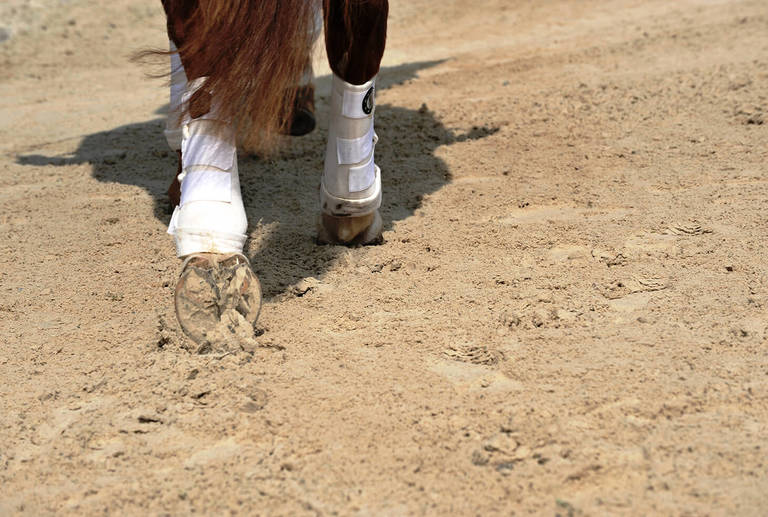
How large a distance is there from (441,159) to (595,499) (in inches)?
64.9

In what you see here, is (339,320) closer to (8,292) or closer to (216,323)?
(216,323)

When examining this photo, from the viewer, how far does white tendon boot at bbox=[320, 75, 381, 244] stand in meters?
1.76

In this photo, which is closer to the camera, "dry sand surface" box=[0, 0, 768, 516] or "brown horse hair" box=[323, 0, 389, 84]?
"dry sand surface" box=[0, 0, 768, 516]

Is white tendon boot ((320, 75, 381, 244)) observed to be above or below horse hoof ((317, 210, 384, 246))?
above

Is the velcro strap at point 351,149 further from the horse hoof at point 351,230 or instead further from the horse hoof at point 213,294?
the horse hoof at point 213,294

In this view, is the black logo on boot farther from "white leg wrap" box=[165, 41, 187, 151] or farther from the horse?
"white leg wrap" box=[165, 41, 187, 151]

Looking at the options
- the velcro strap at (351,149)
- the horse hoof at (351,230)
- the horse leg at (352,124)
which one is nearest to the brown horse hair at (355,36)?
the horse leg at (352,124)

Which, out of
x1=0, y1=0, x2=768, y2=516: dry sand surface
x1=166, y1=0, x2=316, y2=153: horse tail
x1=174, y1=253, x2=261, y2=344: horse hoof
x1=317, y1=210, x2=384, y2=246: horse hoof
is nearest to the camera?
x1=0, y1=0, x2=768, y2=516: dry sand surface

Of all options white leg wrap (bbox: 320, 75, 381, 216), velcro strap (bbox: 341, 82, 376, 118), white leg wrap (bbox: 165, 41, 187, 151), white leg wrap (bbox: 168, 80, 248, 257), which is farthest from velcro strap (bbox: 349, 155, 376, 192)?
white leg wrap (bbox: 165, 41, 187, 151)

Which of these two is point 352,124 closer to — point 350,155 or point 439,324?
point 350,155

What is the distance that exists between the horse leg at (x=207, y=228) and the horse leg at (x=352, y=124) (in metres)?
0.28

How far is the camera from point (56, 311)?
5.91 ft

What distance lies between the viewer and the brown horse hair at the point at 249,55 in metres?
1.30

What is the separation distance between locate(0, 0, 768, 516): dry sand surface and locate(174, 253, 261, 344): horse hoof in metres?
0.06
